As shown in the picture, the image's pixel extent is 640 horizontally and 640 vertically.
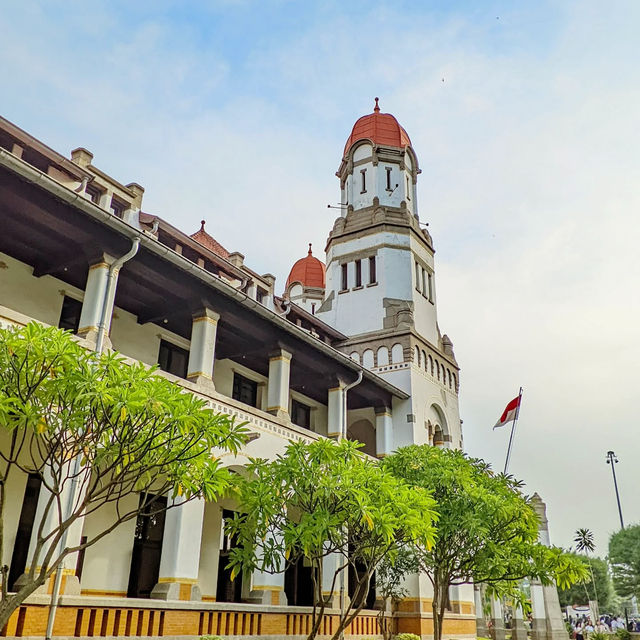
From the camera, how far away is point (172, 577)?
13.2 meters

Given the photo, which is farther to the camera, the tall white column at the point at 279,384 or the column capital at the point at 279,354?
the column capital at the point at 279,354

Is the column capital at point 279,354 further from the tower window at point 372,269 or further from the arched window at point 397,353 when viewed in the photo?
the tower window at point 372,269

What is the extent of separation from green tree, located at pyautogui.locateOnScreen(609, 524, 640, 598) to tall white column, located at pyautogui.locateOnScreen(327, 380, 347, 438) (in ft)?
105

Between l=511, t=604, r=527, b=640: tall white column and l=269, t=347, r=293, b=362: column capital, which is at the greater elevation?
l=269, t=347, r=293, b=362: column capital

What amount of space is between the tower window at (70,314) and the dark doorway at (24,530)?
11.4ft

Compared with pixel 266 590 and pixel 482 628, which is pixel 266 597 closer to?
pixel 266 590

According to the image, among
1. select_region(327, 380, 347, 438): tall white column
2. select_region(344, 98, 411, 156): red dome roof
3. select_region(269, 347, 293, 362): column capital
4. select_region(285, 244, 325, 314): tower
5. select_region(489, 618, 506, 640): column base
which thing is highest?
select_region(344, 98, 411, 156): red dome roof

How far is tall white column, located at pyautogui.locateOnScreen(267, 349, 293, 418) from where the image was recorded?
17312 mm

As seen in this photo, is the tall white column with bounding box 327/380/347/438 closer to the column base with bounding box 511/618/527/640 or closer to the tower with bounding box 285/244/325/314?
the tower with bounding box 285/244/325/314

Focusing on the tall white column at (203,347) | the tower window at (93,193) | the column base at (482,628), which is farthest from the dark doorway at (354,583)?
the column base at (482,628)

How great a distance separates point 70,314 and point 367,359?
13.2 metres

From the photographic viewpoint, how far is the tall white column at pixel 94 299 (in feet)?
41.8

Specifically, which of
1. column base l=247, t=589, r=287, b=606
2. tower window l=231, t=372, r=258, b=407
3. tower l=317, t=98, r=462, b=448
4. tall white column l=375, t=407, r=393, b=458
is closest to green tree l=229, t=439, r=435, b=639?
column base l=247, t=589, r=287, b=606

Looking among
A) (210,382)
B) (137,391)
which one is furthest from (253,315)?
(137,391)
